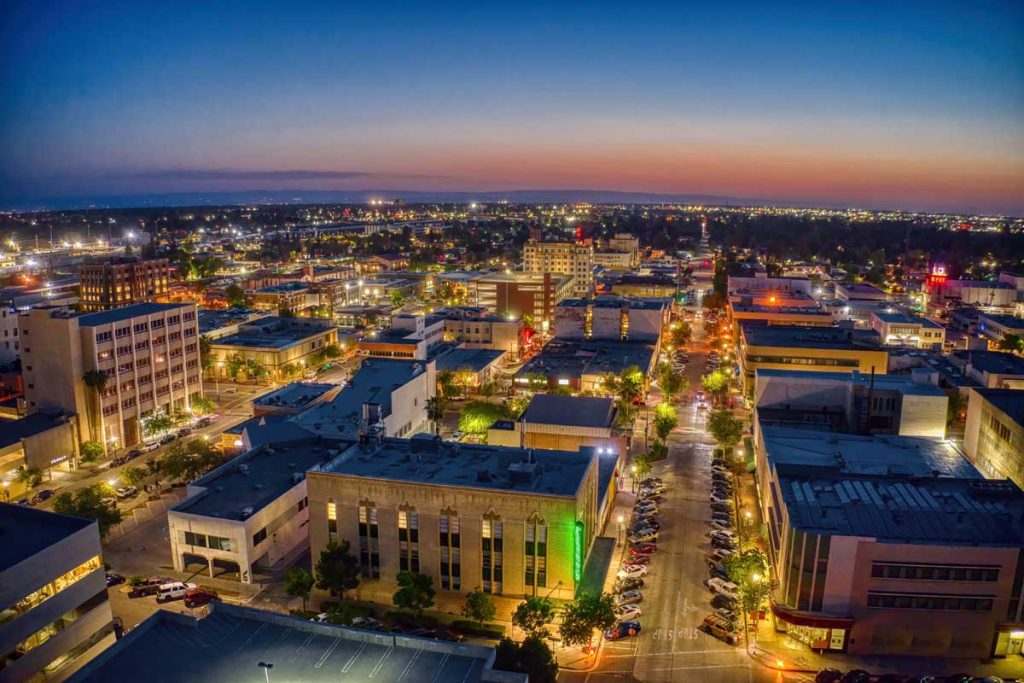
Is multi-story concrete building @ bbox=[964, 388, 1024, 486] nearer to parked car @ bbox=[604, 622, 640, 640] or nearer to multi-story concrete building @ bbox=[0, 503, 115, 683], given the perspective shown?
parked car @ bbox=[604, 622, 640, 640]

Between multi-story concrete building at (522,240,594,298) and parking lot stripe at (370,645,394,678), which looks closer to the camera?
parking lot stripe at (370,645,394,678)

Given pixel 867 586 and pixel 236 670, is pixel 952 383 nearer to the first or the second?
pixel 867 586

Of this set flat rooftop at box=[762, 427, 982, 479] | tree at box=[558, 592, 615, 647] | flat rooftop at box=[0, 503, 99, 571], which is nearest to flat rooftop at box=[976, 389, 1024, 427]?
flat rooftop at box=[762, 427, 982, 479]

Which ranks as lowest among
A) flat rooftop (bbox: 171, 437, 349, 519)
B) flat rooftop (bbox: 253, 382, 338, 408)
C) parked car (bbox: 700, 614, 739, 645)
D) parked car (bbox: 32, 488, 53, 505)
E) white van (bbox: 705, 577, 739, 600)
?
parked car (bbox: 32, 488, 53, 505)

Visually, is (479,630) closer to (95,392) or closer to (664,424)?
(664,424)

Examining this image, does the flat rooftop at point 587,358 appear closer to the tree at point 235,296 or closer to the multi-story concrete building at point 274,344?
the multi-story concrete building at point 274,344

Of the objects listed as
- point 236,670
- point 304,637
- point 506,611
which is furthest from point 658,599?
point 236,670
